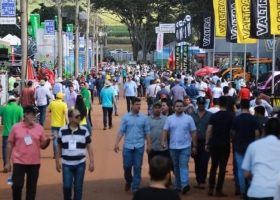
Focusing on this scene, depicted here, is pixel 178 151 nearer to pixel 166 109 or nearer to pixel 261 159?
pixel 166 109

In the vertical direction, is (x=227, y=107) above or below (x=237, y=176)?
above

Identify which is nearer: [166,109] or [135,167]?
[135,167]

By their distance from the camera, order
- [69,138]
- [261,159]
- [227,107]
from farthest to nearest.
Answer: [227,107] → [69,138] → [261,159]

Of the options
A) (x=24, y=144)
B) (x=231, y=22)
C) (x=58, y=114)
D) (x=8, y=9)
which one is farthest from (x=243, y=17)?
(x=24, y=144)

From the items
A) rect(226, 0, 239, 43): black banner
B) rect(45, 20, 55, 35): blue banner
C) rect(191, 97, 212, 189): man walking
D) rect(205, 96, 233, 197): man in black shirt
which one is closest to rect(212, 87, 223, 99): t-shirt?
rect(226, 0, 239, 43): black banner

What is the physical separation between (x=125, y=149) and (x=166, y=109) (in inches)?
66.7

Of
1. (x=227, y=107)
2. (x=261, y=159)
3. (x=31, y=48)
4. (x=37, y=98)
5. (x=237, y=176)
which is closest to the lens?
(x=261, y=159)

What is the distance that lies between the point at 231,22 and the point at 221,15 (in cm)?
A: 297

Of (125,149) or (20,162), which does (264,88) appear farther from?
(20,162)

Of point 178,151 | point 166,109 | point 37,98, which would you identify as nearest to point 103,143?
point 37,98

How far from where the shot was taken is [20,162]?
10633 millimetres

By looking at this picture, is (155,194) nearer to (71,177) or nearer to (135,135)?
(71,177)

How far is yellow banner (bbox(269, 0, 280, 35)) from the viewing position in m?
21.9

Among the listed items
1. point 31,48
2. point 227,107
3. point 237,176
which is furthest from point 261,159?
point 31,48
